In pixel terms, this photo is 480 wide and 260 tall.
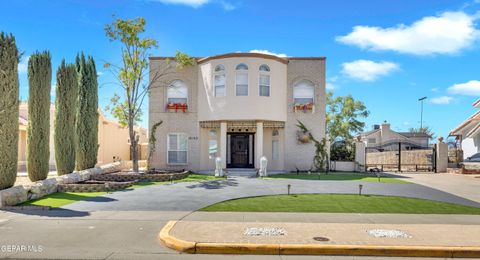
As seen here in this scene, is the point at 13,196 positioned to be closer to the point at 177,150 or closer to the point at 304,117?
the point at 177,150

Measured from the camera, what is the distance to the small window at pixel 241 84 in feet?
67.5

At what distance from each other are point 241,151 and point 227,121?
2.85 meters

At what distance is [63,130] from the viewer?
16.6 meters

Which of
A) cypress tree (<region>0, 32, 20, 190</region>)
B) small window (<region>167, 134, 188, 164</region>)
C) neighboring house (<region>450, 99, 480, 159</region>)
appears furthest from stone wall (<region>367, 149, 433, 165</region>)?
cypress tree (<region>0, 32, 20, 190</region>)

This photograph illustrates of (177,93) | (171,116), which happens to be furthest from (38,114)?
(177,93)

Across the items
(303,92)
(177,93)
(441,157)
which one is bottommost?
(441,157)

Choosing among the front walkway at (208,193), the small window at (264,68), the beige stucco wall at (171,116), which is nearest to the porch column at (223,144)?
the beige stucco wall at (171,116)

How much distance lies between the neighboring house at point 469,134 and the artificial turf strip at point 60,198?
25817mm

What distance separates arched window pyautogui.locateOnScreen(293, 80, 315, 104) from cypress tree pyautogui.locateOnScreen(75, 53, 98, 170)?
12.0 metres

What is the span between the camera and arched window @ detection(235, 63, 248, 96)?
20.6 m

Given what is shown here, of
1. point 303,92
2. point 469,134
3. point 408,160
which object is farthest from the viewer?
point 408,160

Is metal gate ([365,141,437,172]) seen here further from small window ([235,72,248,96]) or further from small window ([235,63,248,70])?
small window ([235,63,248,70])

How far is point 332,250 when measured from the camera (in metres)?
6.47

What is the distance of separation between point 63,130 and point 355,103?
29.7 meters
